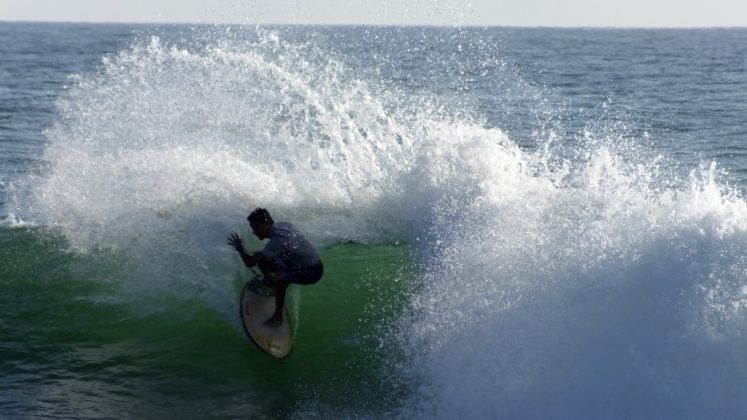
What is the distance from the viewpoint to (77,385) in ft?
34.3

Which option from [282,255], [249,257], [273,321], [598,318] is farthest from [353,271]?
[598,318]

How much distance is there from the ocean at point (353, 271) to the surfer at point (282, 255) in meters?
1.08

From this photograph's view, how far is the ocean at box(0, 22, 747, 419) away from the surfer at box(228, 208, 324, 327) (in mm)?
1085

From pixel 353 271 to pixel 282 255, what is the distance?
3.26 meters

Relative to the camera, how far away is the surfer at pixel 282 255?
10484mm

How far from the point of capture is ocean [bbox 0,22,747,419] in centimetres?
941

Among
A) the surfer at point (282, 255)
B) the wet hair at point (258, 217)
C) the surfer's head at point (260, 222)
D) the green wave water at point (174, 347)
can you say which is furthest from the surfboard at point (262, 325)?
the wet hair at point (258, 217)

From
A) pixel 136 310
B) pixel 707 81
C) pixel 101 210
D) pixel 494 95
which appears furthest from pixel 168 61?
pixel 707 81

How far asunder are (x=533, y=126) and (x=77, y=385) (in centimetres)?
1723

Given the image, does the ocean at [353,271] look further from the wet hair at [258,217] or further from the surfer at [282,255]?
the wet hair at [258,217]

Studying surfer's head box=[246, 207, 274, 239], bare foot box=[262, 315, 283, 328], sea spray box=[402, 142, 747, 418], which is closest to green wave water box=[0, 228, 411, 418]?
bare foot box=[262, 315, 283, 328]

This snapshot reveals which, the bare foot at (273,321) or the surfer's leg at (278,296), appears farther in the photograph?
the bare foot at (273,321)

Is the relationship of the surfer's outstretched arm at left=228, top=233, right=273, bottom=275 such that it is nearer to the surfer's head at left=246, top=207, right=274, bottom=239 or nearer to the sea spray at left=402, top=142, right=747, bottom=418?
the surfer's head at left=246, top=207, right=274, bottom=239

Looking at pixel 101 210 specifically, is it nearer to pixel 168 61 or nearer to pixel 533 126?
pixel 168 61
